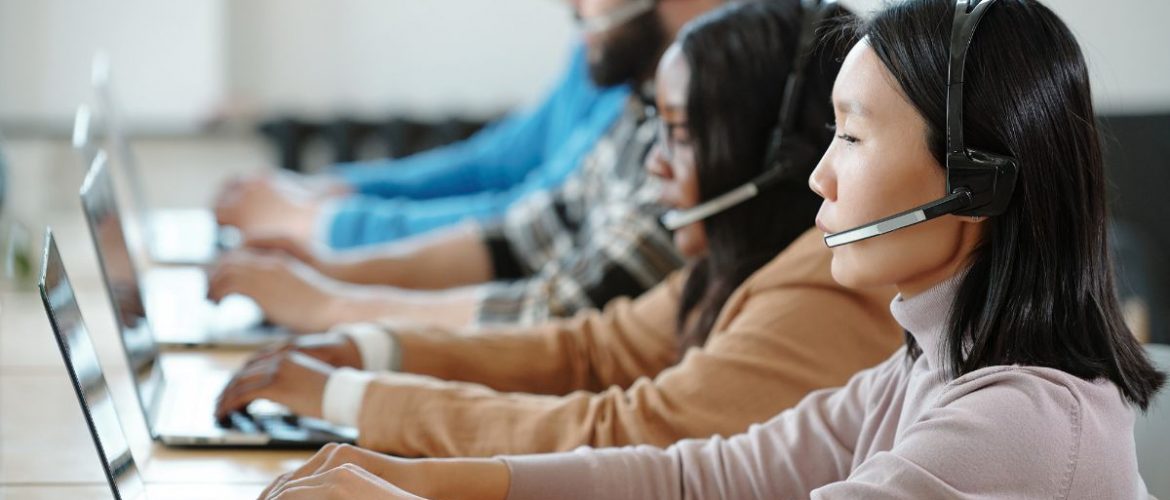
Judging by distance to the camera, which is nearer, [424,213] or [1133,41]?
[424,213]

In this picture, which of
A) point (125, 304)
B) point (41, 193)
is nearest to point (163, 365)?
point (125, 304)

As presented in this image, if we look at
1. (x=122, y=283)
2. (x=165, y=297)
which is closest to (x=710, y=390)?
(x=122, y=283)

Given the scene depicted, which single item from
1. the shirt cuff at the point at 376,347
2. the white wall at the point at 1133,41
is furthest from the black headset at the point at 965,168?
the white wall at the point at 1133,41

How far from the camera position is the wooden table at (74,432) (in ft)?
3.32

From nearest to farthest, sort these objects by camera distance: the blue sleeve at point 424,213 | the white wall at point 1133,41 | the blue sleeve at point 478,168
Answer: the blue sleeve at point 424,213 → the blue sleeve at point 478,168 → the white wall at point 1133,41

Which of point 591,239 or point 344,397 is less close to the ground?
point 344,397

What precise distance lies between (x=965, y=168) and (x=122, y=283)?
0.85 metres

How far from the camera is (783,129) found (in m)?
1.21

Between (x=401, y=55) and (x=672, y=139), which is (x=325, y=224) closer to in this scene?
(x=672, y=139)

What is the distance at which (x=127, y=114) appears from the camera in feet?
11.9

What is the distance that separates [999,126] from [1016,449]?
179 millimetres

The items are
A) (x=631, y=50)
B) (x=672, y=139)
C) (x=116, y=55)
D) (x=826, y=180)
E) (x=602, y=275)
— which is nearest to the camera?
(x=826, y=180)

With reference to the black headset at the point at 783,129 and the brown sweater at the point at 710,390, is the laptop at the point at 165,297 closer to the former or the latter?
the brown sweater at the point at 710,390

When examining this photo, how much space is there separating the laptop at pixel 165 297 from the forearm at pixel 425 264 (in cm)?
23
